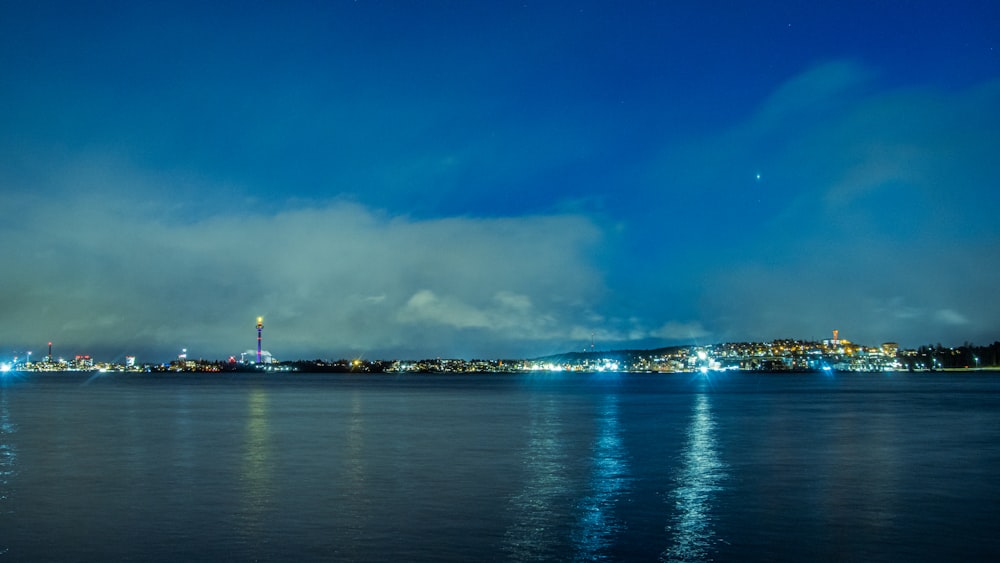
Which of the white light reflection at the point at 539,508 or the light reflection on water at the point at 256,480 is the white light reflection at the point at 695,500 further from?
the light reflection on water at the point at 256,480

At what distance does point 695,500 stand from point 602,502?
2791mm

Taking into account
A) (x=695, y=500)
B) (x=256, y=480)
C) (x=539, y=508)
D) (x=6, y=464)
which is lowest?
(x=695, y=500)

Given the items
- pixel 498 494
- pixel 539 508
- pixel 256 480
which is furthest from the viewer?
pixel 256 480

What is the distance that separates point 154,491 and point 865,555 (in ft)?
66.9

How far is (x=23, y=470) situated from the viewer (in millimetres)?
32406

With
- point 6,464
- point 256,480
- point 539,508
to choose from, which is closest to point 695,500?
point 539,508

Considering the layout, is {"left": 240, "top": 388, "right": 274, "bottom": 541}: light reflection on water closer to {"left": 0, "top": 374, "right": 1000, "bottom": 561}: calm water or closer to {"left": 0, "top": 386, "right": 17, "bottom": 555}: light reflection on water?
{"left": 0, "top": 374, "right": 1000, "bottom": 561}: calm water

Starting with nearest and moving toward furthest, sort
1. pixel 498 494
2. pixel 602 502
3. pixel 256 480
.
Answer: pixel 602 502 → pixel 498 494 → pixel 256 480

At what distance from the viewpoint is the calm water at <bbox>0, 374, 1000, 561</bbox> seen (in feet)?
64.4

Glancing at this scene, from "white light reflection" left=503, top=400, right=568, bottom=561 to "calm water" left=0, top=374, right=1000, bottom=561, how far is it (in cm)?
→ 10

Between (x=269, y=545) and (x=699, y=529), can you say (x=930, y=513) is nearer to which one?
(x=699, y=529)

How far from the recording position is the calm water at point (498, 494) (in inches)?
773

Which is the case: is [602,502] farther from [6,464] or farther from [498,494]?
[6,464]

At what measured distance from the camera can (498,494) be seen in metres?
26.5
